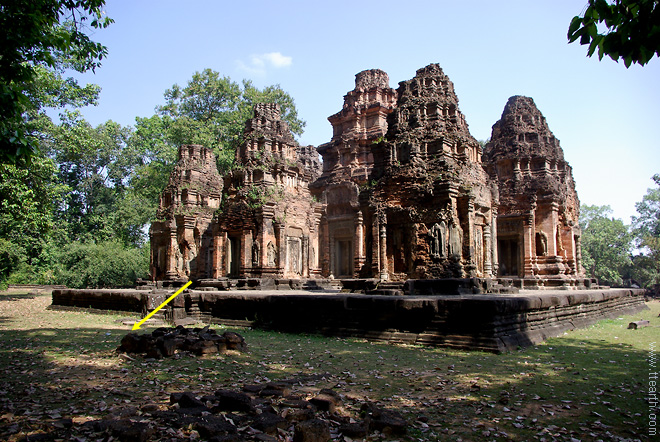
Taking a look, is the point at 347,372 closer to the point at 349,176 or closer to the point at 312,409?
the point at 312,409

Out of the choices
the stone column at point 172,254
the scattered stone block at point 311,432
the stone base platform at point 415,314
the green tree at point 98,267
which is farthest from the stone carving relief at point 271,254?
the scattered stone block at point 311,432

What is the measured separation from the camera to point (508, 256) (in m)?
21.6

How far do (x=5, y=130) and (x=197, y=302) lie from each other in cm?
835

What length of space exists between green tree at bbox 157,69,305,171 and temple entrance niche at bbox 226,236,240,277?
12.3 m

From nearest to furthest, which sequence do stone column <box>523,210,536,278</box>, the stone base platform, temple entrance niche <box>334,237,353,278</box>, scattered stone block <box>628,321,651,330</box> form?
the stone base platform, scattered stone block <box>628,321,651,330</box>, stone column <box>523,210,536,278</box>, temple entrance niche <box>334,237,353,278</box>

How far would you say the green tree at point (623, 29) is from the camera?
3551 millimetres

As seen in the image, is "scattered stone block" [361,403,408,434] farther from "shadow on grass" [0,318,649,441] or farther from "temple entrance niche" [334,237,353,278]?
"temple entrance niche" [334,237,353,278]

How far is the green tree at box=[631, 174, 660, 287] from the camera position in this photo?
128 feet

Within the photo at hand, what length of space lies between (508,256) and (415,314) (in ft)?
50.0

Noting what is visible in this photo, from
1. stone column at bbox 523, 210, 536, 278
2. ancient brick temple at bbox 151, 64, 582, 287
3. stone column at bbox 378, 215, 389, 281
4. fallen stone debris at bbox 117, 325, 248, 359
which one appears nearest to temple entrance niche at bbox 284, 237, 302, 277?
ancient brick temple at bbox 151, 64, 582, 287

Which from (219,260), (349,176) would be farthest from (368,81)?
(219,260)

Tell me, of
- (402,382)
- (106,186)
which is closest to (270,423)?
(402,382)

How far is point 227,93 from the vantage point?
3422cm

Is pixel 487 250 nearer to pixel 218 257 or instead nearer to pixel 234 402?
pixel 234 402
